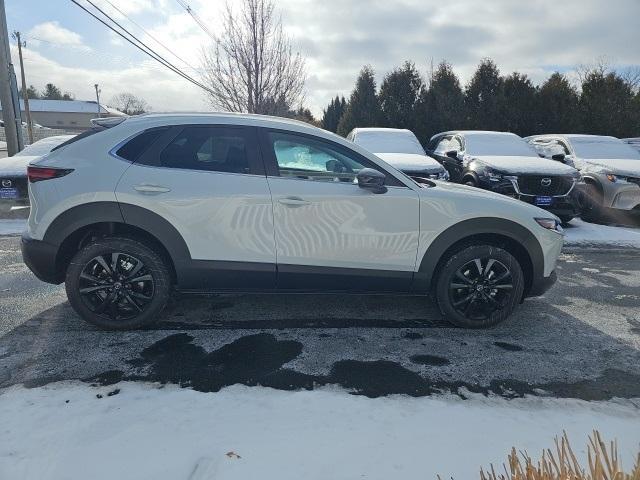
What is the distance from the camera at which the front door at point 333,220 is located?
3.51 metres

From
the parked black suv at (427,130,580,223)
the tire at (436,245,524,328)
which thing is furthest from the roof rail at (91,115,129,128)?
the parked black suv at (427,130,580,223)

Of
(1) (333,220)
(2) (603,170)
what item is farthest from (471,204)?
(2) (603,170)

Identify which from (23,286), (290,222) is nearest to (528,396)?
(290,222)

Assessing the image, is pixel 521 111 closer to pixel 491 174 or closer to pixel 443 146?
pixel 443 146

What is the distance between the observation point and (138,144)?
3.51 meters

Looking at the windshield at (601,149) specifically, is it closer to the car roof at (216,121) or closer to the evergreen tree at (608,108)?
the evergreen tree at (608,108)

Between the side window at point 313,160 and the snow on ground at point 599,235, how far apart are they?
205 inches

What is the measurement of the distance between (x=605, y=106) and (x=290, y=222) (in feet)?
58.7

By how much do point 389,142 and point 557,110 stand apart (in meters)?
10.8

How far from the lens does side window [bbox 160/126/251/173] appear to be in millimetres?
3510

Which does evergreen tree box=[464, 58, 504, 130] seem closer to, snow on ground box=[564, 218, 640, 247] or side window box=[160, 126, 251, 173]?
snow on ground box=[564, 218, 640, 247]

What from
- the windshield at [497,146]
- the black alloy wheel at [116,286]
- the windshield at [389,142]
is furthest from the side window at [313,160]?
the windshield at [497,146]

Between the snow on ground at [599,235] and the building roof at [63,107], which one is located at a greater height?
the building roof at [63,107]

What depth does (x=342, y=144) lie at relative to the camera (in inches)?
144
